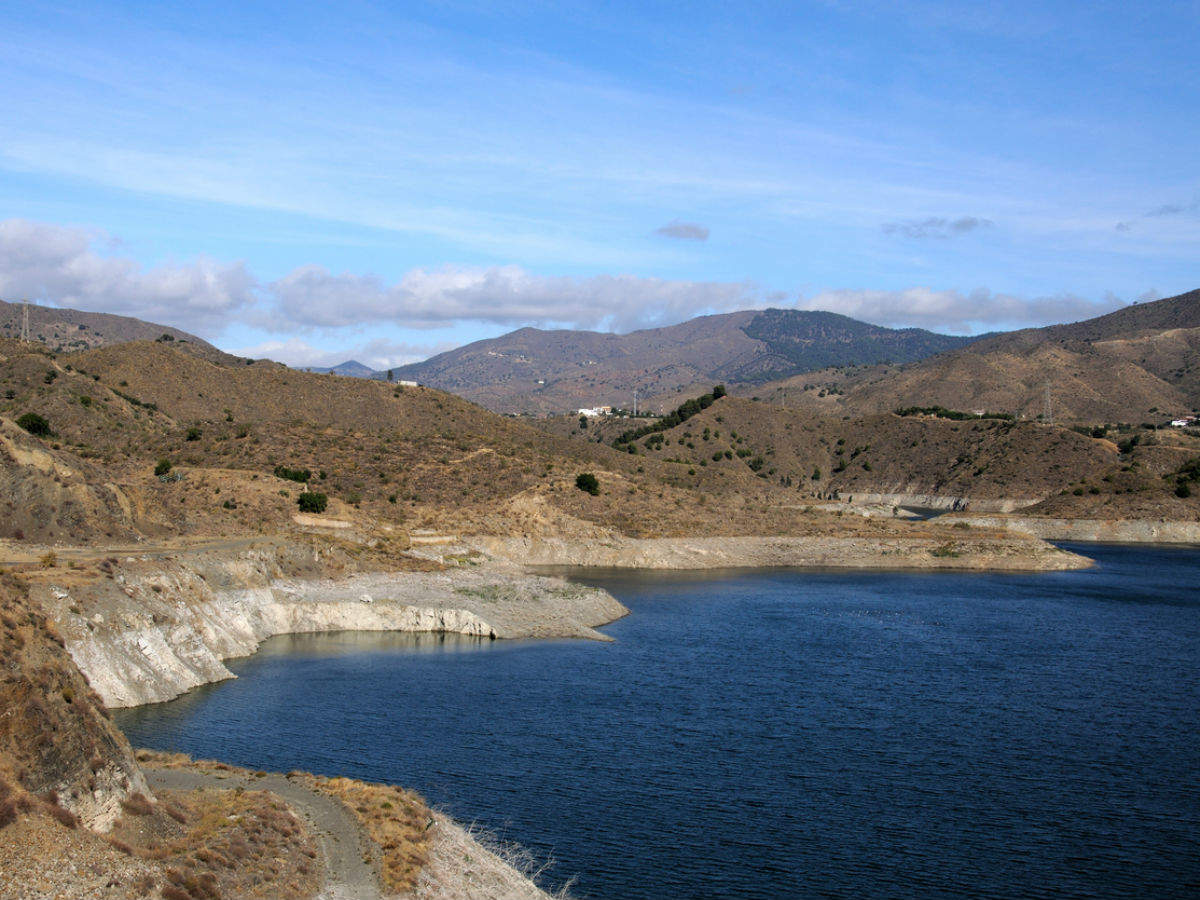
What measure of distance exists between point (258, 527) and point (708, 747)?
3964 cm

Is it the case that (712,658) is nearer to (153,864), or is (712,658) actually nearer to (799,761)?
(799,761)

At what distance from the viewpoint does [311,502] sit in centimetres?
7156

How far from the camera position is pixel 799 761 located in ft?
107

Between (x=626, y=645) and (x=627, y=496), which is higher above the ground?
(x=627, y=496)

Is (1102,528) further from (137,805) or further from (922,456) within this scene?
(137,805)

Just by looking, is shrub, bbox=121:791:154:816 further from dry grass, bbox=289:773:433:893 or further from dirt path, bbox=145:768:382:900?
dry grass, bbox=289:773:433:893

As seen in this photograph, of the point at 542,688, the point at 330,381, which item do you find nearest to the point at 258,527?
the point at 542,688

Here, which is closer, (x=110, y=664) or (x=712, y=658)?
(x=110, y=664)

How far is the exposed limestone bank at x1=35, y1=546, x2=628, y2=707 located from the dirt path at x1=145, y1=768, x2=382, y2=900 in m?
12.0

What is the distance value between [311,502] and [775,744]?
1795 inches

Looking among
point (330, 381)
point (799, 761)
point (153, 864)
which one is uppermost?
point (330, 381)

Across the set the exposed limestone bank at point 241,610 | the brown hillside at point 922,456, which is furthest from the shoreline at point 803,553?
the brown hillside at point 922,456

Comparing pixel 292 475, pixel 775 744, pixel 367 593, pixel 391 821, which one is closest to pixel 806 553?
pixel 292 475

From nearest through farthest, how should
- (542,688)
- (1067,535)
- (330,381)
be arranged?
(542,688) → (1067,535) → (330,381)
